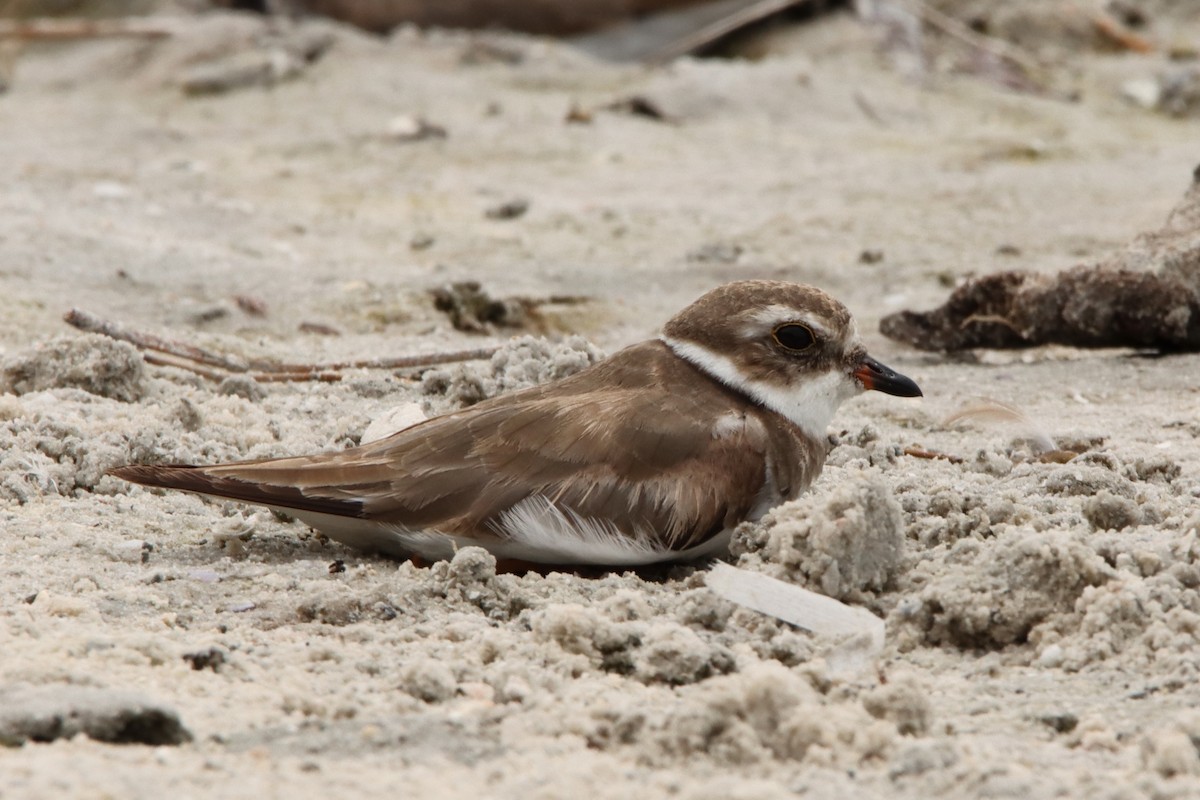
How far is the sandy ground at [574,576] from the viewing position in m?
2.67

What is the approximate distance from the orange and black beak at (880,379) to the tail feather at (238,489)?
1406 mm

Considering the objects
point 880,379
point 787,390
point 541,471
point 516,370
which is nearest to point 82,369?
point 516,370

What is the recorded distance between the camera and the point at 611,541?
372cm

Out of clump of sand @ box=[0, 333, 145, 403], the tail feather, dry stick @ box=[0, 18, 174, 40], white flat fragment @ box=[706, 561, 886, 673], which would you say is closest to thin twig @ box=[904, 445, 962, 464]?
white flat fragment @ box=[706, 561, 886, 673]

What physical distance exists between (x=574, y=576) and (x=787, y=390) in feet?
2.75

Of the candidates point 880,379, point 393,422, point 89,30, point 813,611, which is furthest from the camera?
point 89,30

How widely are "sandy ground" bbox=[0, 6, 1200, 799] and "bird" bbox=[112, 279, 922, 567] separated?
0.13 metres

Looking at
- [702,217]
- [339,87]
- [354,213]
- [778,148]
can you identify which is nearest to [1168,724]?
[702,217]

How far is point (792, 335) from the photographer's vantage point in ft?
13.6

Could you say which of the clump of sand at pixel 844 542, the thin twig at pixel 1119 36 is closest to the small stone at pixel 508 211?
the clump of sand at pixel 844 542

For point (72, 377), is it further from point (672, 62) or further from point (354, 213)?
point (672, 62)

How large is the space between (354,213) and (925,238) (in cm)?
289

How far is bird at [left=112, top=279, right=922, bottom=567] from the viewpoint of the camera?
3.70m

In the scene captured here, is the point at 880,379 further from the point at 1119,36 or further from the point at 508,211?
the point at 1119,36
